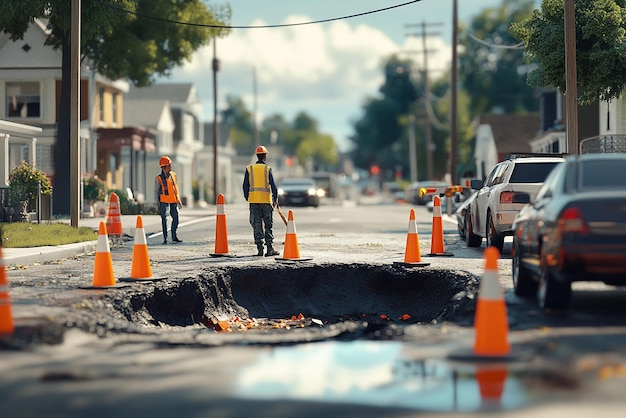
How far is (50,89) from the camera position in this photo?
44781 mm

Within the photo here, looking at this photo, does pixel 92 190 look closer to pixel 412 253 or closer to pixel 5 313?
pixel 412 253

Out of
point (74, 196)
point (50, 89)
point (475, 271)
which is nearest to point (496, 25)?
point (50, 89)

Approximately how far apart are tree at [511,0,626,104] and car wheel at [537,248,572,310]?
713 inches

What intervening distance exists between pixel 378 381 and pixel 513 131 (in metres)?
60.3

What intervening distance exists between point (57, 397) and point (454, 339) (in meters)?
3.67

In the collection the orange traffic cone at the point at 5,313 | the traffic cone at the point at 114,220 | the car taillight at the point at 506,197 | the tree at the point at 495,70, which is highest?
the tree at the point at 495,70

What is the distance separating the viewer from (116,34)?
40.0m

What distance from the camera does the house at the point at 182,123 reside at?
65.4m

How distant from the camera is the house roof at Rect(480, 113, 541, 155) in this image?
212ft

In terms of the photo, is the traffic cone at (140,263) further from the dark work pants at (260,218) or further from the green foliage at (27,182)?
the green foliage at (27,182)

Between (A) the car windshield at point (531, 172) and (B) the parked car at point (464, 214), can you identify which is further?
(B) the parked car at point (464, 214)

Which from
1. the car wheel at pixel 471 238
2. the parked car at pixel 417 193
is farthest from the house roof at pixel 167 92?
the car wheel at pixel 471 238

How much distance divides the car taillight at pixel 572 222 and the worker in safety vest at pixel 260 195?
28.5 ft

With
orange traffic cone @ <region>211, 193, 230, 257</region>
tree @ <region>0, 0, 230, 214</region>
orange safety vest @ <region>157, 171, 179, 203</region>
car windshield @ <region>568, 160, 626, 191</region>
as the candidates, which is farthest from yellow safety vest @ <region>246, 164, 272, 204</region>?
tree @ <region>0, 0, 230, 214</region>
